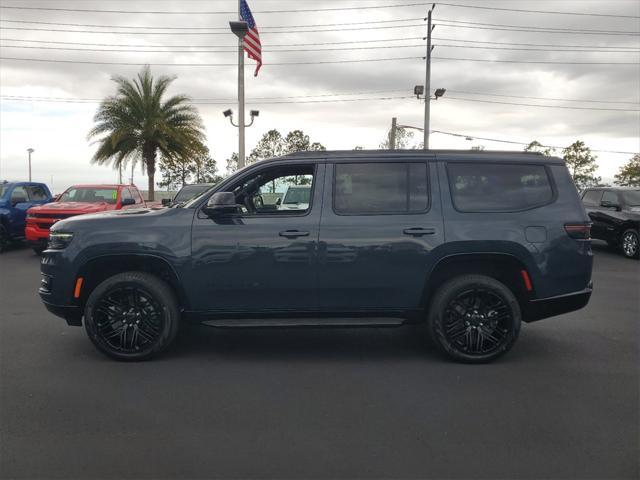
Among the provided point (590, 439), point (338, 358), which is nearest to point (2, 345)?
point (338, 358)

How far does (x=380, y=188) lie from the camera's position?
514 centimetres

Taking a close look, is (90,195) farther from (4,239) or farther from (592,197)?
(592,197)

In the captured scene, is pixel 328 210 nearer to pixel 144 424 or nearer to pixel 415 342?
pixel 415 342

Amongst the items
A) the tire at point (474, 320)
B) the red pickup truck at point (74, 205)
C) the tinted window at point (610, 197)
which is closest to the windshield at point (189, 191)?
the red pickup truck at point (74, 205)

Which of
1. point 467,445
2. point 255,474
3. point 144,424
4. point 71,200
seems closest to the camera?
point 255,474

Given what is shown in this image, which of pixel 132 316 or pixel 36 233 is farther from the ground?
pixel 36 233

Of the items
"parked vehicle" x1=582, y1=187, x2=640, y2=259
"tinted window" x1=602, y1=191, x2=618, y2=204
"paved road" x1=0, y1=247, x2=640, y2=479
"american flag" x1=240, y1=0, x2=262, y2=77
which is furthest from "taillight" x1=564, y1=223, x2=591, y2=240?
"american flag" x1=240, y1=0, x2=262, y2=77

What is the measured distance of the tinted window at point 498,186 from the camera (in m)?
5.15

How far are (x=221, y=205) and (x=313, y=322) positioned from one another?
4.36ft

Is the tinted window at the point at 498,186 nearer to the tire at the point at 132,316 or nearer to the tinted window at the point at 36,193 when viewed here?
the tire at the point at 132,316

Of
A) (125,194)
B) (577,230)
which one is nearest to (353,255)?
(577,230)

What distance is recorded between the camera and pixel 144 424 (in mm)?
3789

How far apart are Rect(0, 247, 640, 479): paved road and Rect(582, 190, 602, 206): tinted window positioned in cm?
950

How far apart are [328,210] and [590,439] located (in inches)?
107
